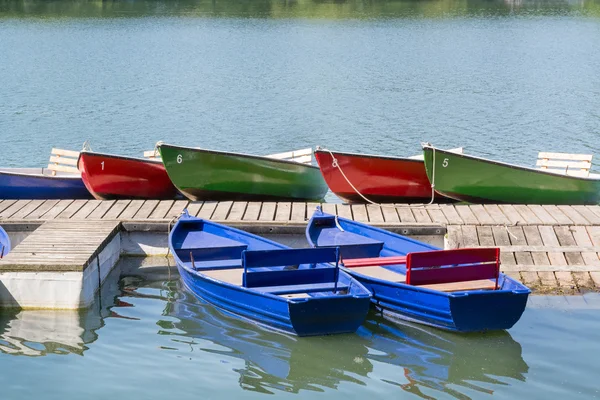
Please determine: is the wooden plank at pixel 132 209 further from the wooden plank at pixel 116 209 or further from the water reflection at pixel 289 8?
the water reflection at pixel 289 8

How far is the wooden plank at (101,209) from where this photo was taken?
12.5m

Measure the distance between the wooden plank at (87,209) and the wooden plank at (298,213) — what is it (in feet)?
9.64

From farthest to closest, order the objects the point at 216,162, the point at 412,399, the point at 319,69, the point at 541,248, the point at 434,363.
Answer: the point at 319,69
the point at 216,162
the point at 541,248
the point at 434,363
the point at 412,399

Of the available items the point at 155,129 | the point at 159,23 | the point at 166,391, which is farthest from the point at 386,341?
the point at 159,23

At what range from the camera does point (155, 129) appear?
24.7m

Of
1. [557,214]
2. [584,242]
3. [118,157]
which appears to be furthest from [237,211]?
[584,242]

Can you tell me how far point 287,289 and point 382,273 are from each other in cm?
140

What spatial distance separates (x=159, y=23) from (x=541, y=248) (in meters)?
44.2

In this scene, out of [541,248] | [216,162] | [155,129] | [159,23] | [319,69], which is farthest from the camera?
[159,23]

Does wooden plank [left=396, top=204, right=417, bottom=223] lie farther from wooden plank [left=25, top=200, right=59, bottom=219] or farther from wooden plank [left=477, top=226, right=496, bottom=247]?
wooden plank [left=25, top=200, right=59, bottom=219]

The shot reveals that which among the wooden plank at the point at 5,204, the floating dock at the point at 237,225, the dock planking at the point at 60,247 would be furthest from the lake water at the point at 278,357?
the wooden plank at the point at 5,204

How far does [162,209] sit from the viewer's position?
12.9 meters

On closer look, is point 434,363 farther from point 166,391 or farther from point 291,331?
point 166,391

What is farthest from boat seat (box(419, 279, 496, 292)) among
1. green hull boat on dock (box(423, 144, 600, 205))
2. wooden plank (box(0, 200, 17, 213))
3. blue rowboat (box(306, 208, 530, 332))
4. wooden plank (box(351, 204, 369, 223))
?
wooden plank (box(0, 200, 17, 213))
